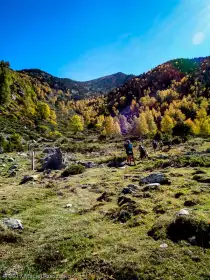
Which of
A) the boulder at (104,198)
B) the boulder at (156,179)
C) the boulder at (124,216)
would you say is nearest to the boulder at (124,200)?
the boulder at (104,198)

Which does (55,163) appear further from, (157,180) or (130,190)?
(130,190)

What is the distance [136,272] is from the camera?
19.6ft

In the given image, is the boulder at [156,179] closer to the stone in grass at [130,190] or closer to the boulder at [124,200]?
the stone in grass at [130,190]

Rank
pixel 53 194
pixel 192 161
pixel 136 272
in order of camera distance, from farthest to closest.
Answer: pixel 192 161 < pixel 53 194 < pixel 136 272

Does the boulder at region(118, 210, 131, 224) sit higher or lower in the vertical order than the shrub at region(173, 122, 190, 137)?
lower

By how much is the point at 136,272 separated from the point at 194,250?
1666mm

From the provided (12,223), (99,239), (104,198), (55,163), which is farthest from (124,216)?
(55,163)

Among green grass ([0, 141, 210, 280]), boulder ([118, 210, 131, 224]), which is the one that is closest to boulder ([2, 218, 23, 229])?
green grass ([0, 141, 210, 280])

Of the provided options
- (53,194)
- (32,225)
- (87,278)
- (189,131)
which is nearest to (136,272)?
(87,278)

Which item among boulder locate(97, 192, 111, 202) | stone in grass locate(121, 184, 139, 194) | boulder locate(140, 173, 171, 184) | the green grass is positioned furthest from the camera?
boulder locate(140, 173, 171, 184)

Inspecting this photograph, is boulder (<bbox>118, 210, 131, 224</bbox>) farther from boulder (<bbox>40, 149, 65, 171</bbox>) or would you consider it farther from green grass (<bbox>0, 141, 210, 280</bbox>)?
boulder (<bbox>40, 149, 65, 171</bbox>)

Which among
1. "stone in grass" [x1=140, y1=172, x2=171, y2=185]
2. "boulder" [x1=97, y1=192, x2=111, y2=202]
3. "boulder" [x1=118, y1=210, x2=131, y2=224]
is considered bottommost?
"boulder" [x1=97, y1=192, x2=111, y2=202]

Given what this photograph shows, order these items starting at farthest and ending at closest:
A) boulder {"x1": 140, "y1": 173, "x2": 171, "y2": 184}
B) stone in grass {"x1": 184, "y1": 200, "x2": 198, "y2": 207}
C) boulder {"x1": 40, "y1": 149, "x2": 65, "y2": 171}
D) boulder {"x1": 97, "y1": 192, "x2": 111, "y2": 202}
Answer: boulder {"x1": 40, "y1": 149, "x2": 65, "y2": 171}, boulder {"x1": 140, "y1": 173, "x2": 171, "y2": 184}, boulder {"x1": 97, "y1": 192, "x2": 111, "y2": 202}, stone in grass {"x1": 184, "y1": 200, "x2": 198, "y2": 207}

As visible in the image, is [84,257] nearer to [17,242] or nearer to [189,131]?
[17,242]
